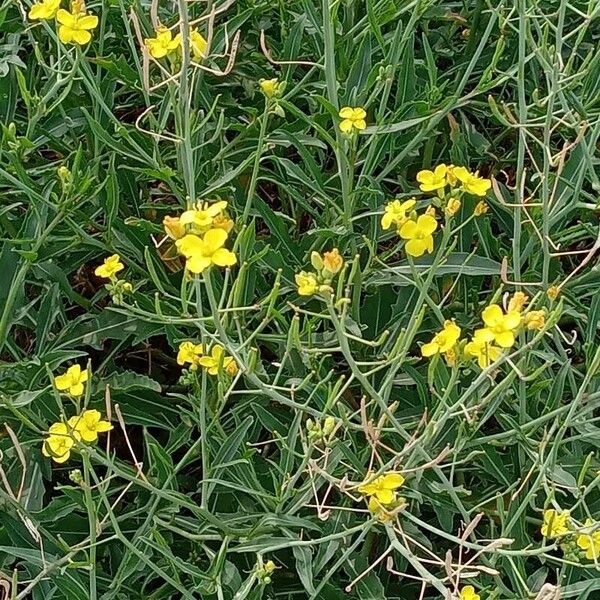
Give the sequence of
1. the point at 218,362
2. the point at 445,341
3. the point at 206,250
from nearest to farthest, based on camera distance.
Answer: the point at 206,250, the point at 445,341, the point at 218,362

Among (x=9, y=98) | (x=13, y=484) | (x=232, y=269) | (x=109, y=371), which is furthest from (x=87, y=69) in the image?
(x=13, y=484)

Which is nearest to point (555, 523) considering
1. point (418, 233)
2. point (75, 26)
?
point (418, 233)

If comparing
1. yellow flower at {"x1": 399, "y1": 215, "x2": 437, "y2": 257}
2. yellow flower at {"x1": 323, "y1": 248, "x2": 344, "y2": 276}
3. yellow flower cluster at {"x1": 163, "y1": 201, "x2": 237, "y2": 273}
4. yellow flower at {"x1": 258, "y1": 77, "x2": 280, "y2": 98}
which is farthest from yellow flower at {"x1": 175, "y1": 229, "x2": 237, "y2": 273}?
yellow flower at {"x1": 258, "y1": 77, "x2": 280, "y2": 98}

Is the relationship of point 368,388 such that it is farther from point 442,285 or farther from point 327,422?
point 442,285

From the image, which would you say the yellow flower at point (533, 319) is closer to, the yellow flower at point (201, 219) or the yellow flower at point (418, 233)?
the yellow flower at point (418, 233)

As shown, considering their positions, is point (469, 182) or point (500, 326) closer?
point (500, 326)

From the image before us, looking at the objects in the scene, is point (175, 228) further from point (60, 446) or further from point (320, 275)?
point (60, 446)
